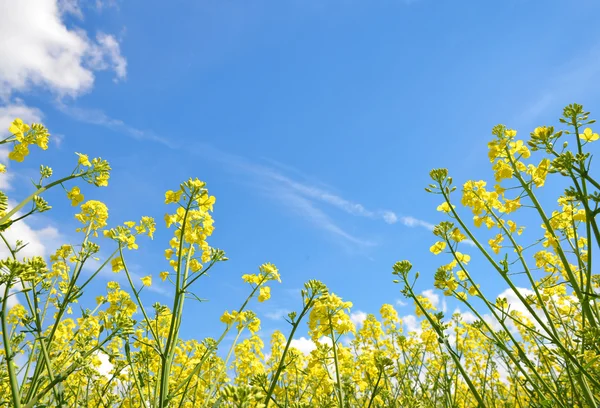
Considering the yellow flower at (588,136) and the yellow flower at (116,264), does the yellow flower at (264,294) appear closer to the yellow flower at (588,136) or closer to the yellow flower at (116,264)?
the yellow flower at (116,264)

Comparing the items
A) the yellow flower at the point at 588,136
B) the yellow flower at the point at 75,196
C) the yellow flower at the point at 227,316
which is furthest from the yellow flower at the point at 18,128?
the yellow flower at the point at 588,136

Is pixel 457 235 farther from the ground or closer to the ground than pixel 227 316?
farther from the ground

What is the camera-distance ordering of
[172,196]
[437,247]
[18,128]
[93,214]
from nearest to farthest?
[172,196] → [18,128] → [437,247] → [93,214]

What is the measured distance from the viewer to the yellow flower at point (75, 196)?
11.5 feet

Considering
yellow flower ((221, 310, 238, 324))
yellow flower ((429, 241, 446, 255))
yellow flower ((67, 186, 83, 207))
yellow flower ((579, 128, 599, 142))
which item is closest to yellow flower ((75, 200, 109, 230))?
yellow flower ((67, 186, 83, 207))

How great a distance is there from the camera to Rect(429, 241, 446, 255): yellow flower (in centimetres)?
373

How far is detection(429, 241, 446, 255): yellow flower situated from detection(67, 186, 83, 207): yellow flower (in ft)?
10.7

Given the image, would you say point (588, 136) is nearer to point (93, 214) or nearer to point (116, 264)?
point (116, 264)

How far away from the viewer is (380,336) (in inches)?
286

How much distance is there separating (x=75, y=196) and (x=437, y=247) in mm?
3341

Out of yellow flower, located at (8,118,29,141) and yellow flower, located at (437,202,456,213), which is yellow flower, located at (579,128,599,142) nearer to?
yellow flower, located at (437,202,456,213)

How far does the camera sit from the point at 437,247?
377cm

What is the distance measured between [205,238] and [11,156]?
1.72 m

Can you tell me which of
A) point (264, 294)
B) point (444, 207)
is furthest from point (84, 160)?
point (444, 207)
